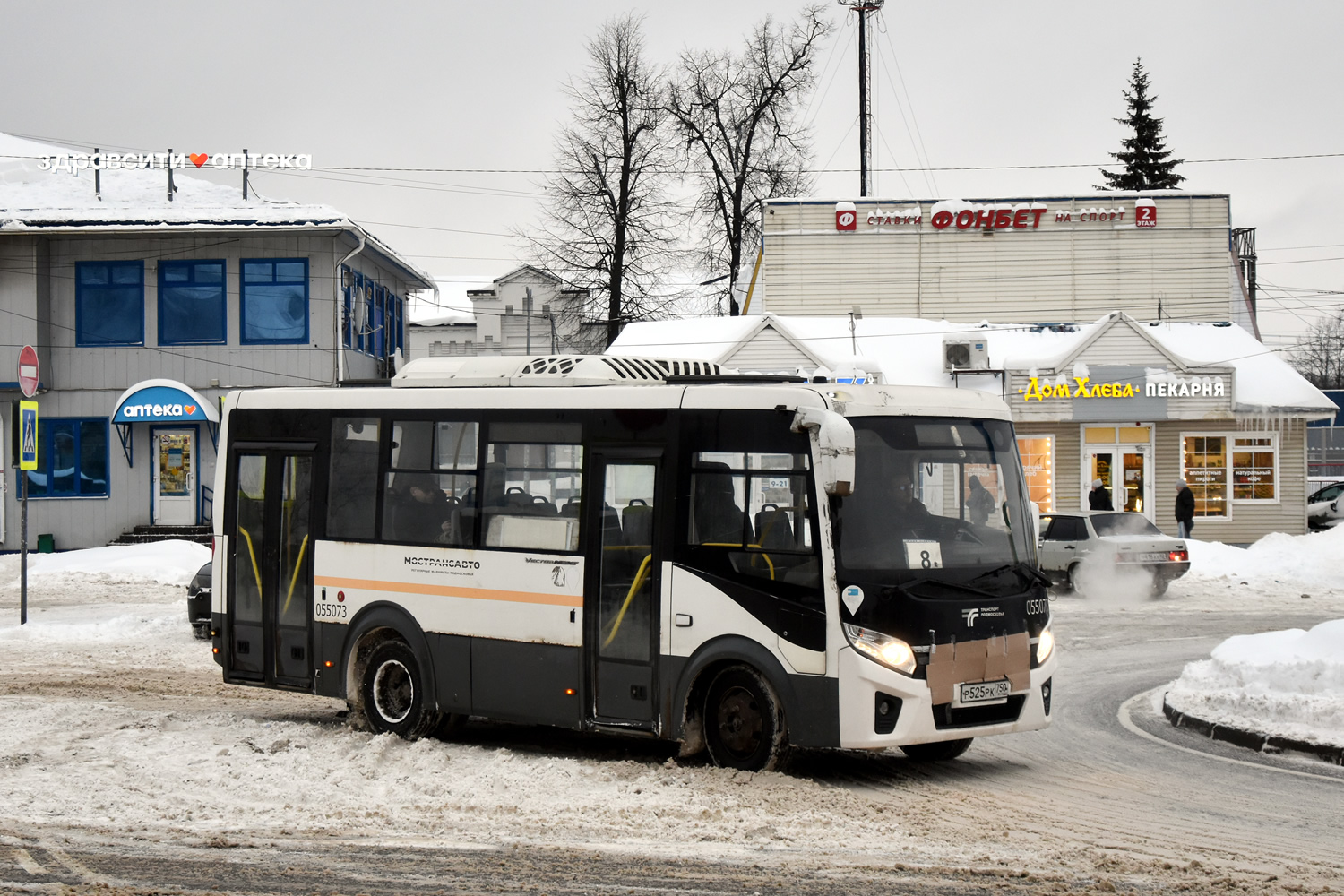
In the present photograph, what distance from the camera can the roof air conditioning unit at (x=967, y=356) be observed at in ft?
111

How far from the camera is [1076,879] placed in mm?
6547

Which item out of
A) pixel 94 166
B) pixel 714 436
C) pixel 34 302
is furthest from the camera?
pixel 94 166

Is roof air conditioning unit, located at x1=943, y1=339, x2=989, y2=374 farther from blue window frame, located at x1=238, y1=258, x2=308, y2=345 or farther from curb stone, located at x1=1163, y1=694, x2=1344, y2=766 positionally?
curb stone, located at x1=1163, y1=694, x2=1344, y2=766

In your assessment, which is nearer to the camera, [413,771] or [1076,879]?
[1076,879]


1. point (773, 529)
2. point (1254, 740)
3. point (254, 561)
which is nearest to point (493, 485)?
point (773, 529)

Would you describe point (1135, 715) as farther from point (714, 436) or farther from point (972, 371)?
point (972, 371)

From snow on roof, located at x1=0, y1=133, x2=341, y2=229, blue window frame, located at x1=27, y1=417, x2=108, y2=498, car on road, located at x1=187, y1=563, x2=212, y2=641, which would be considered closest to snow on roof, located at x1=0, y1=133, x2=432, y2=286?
snow on roof, located at x1=0, y1=133, x2=341, y2=229

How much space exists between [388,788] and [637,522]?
7.95 feet

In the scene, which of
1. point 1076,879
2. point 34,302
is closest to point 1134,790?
point 1076,879

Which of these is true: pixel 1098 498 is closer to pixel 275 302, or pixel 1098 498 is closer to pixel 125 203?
pixel 275 302

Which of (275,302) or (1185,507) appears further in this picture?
(275,302)

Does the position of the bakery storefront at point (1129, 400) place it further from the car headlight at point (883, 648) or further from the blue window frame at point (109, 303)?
the car headlight at point (883, 648)

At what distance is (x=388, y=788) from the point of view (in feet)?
29.3

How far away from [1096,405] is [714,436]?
25.9 m
